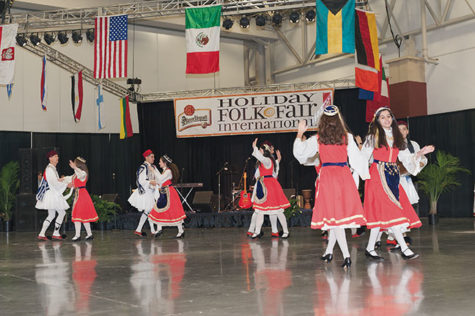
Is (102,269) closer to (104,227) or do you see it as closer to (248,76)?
(104,227)

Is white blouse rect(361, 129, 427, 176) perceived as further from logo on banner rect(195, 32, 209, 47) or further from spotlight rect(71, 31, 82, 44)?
spotlight rect(71, 31, 82, 44)

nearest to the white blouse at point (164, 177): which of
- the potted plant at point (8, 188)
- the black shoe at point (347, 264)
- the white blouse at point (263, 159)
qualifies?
the white blouse at point (263, 159)

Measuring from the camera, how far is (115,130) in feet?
63.3

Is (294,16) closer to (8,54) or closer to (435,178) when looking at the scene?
(435,178)

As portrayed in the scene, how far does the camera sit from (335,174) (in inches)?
218

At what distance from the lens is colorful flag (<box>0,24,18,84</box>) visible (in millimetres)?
12680

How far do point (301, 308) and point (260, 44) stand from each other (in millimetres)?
18713

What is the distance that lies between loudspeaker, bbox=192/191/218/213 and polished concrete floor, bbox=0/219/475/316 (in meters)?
7.79

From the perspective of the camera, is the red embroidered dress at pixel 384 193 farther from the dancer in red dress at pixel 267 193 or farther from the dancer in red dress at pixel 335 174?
the dancer in red dress at pixel 267 193

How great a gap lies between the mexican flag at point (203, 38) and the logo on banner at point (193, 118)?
4995 millimetres

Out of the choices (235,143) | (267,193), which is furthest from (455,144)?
(267,193)

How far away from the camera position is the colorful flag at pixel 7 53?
12680 millimetres

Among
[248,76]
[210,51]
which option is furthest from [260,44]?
[210,51]

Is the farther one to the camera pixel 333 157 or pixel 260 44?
pixel 260 44
